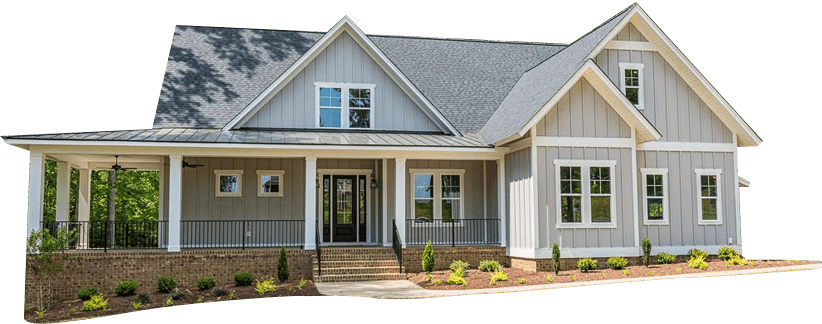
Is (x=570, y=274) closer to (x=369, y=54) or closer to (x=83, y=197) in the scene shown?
(x=369, y=54)

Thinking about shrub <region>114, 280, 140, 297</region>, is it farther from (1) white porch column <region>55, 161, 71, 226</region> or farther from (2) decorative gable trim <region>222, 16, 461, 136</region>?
(2) decorative gable trim <region>222, 16, 461, 136</region>

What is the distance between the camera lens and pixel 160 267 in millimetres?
17875

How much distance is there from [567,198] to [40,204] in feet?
41.4

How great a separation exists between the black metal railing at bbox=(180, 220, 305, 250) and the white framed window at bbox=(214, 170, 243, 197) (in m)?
0.82

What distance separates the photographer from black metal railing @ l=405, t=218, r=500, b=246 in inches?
822

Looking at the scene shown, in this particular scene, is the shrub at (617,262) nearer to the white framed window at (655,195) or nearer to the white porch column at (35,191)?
the white framed window at (655,195)

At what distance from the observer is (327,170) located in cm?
2145

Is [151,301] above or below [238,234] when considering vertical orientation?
below

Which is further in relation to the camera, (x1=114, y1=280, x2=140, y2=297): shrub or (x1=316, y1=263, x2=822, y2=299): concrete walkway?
(x1=114, y1=280, x2=140, y2=297): shrub

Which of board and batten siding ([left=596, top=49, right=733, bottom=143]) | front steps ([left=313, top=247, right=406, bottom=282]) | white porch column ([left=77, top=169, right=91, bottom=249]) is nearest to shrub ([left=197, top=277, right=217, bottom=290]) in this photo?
front steps ([left=313, top=247, right=406, bottom=282])

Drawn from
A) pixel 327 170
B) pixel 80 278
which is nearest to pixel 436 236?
pixel 327 170

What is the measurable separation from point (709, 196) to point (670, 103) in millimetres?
2711

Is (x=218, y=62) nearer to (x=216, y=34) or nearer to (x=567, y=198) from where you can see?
(x=216, y=34)

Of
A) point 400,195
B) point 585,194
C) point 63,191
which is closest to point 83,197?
point 63,191
